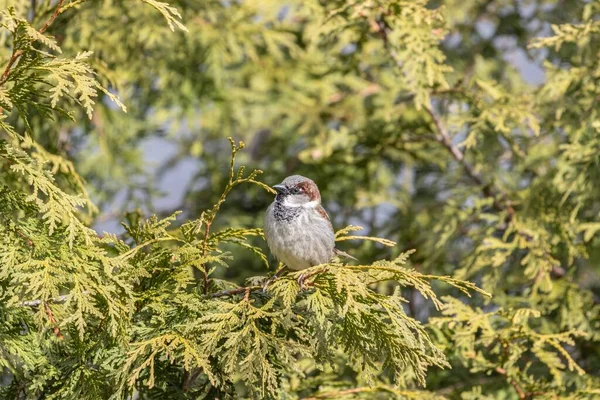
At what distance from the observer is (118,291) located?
261 centimetres

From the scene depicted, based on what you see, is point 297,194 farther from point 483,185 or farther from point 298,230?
point 483,185

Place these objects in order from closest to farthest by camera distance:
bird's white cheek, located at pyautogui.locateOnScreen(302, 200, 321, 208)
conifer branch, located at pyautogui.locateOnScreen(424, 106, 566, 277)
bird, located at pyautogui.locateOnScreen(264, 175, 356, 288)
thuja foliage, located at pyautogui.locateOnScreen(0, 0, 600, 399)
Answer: thuja foliage, located at pyautogui.locateOnScreen(0, 0, 600, 399) → bird, located at pyautogui.locateOnScreen(264, 175, 356, 288) → bird's white cheek, located at pyautogui.locateOnScreen(302, 200, 321, 208) → conifer branch, located at pyautogui.locateOnScreen(424, 106, 566, 277)

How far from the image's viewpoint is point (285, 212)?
3375 millimetres

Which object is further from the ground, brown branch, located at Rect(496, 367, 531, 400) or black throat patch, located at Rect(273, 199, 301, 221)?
black throat patch, located at Rect(273, 199, 301, 221)

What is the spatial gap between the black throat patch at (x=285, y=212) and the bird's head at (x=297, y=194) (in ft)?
0.10

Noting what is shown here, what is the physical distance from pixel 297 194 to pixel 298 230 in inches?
8.2

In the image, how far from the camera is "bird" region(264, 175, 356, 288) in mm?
3275

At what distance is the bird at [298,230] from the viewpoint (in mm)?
3275

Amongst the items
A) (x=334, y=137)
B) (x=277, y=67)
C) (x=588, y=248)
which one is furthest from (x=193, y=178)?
(x=588, y=248)

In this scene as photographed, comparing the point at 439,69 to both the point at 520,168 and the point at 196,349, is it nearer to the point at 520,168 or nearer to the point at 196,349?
the point at 520,168

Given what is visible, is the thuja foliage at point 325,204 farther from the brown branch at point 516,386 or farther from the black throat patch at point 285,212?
the black throat patch at point 285,212

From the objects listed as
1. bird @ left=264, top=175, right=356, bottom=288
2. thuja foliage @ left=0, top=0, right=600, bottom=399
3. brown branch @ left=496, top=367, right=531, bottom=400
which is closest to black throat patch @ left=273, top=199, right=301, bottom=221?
bird @ left=264, top=175, right=356, bottom=288

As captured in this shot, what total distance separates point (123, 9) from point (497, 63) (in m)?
3.60

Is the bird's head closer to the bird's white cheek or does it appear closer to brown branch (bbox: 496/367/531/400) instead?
the bird's white cheek
